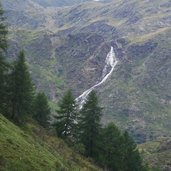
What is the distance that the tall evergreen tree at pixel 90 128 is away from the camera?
289 ft

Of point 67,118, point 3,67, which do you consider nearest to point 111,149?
point 67,118

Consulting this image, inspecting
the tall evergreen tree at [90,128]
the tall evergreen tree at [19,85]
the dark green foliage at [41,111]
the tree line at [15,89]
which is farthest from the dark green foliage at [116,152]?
the tall evergreen tree at [19,85]

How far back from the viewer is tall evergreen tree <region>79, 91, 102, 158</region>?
289ft

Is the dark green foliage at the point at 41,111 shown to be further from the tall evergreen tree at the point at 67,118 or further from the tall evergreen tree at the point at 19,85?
the tall evergreen tree at the point at 19,85

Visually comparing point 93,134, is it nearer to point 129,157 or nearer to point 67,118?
point 67,118

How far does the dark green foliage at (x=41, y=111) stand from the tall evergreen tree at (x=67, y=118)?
481 cm

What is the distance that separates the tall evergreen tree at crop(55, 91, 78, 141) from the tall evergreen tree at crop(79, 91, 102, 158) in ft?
6.71

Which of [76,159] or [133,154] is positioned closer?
[76,159]

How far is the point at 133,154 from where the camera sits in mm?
93438

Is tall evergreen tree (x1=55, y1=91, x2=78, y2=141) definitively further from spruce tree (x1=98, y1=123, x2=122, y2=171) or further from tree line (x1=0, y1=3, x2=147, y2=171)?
spruce tree (x1=98, y1=123, x2=122, y2=171)

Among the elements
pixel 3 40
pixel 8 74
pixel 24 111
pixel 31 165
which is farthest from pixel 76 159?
pixel 31 165

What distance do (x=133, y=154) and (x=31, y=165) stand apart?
5078 cm

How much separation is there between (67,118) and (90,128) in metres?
5.41

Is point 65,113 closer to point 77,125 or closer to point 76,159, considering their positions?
point 77,125
